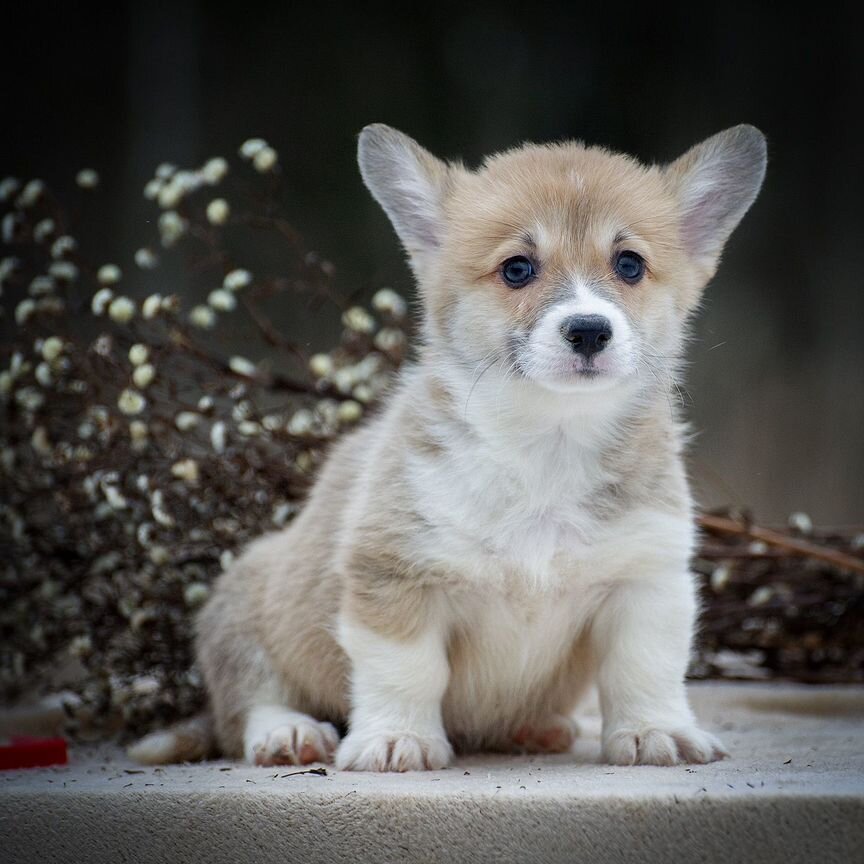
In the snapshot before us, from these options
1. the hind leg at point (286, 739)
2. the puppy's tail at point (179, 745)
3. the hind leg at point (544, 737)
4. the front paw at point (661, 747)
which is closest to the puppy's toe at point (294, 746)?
the hind leg at point (286, 739)

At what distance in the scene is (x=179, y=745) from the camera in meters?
2.54

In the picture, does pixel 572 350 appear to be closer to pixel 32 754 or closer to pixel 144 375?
pixel 144 375

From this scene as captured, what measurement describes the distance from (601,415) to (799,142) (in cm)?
261

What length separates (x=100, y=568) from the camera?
3.00 metres

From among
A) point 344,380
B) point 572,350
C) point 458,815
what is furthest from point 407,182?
point 458,815

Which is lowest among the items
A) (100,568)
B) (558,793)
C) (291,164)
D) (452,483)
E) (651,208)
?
(558,793)

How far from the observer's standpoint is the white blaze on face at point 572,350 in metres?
2.08

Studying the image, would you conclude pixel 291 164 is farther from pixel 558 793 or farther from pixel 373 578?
pixel 558 793

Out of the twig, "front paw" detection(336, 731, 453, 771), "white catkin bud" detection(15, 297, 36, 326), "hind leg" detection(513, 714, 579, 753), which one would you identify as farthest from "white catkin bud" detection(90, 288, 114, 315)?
the twig

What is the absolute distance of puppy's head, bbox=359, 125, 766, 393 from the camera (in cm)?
213

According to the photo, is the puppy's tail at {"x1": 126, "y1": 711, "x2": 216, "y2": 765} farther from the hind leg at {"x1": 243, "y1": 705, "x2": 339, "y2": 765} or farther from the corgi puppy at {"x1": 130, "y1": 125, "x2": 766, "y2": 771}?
the hind leg at {"x1": 243, "y1": 705, "x2": 339, "y2": 765}

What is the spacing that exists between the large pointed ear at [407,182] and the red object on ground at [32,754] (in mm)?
1184

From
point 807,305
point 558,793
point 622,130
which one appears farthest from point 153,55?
point 558,793

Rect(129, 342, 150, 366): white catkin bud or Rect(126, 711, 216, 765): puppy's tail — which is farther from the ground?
Rect(129, 342, 150, 366): white catkin bud
